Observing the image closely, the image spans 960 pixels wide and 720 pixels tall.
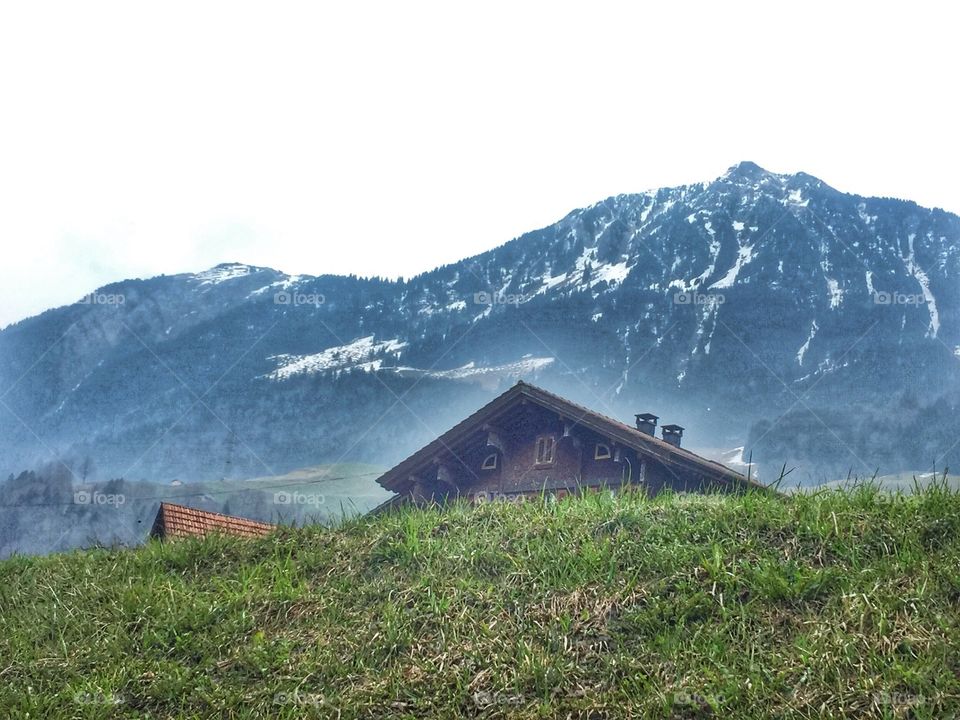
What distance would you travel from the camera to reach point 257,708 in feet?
23.9

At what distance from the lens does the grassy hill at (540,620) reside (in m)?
6.84

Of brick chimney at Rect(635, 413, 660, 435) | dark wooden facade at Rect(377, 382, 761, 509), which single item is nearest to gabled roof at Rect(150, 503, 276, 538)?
dark wooden facade at Rect(377, 382, 761, 509)

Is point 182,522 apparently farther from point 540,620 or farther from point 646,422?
point 646,422

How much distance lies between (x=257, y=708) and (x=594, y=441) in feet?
57.6

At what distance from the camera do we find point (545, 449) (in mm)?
24875

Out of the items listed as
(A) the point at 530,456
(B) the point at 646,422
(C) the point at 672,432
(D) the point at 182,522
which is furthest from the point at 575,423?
(D) the point at 182,522

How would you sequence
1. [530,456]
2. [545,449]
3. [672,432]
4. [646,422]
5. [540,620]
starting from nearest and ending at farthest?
[540,620] → [545,449] → [530,456] → [646,422] → [672,432]

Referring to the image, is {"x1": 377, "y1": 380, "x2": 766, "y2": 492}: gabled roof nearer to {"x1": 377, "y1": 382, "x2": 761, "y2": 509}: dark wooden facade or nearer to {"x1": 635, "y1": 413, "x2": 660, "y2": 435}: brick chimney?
{"x1": 377, "y1": 382, "x2": 761, "y2": 509}: dark wooden facade

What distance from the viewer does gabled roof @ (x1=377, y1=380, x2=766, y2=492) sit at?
2084 cm

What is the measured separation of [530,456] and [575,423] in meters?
2.06

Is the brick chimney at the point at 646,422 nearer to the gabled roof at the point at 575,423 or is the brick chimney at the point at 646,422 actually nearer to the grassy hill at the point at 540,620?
the gabled roof at the point at 575,423

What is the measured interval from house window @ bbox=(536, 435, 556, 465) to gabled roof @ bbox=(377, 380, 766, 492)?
4.39 feet

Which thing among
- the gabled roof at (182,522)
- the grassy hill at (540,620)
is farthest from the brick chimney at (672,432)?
the grassy hill at (540,620)

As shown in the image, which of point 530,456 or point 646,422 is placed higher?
point 646,422
